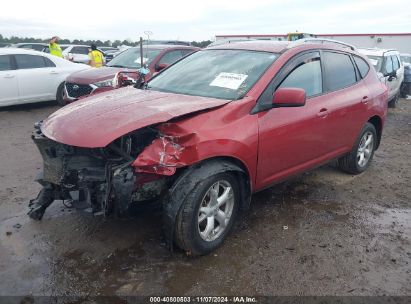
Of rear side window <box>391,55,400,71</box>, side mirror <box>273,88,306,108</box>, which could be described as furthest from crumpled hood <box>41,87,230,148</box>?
rear side window <box>391,55,400,71</box>

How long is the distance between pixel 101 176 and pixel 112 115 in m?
0.50

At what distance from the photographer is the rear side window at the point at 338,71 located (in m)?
4.53


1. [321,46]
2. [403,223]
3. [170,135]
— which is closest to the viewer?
[170,135]

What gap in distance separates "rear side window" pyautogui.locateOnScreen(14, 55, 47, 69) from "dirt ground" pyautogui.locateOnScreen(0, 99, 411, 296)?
5330mm

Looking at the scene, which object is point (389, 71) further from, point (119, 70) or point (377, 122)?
point (119, 70)

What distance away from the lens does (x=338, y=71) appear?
15.5 feet

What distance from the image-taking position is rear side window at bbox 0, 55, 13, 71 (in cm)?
912

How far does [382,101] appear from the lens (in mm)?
5449

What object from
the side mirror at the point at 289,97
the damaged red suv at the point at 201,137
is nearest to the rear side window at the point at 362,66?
the damaged red suv at the point at 201,137

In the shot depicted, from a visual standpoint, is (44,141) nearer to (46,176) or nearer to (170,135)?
(46,176)

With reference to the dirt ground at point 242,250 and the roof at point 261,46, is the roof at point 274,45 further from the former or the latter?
the dirt ground at point 242,250

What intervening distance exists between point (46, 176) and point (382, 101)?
4424mm

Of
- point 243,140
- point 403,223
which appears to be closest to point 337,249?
point 403,223

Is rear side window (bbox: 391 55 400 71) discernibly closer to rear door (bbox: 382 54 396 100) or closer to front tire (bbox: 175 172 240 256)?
rear door (bbox: 382 54 396 100)
